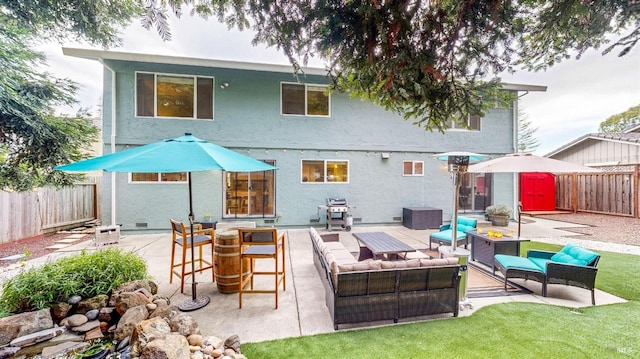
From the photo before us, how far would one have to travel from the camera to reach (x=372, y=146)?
8.86m

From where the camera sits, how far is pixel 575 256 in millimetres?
3775

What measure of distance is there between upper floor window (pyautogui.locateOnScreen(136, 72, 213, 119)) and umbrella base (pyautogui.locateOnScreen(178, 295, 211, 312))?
612cm

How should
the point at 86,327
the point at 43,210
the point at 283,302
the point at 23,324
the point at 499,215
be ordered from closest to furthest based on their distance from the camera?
the point at 23,324 < the point at 86,327 < the point at 283,302 < the point at 43,210 < the point at 499,215

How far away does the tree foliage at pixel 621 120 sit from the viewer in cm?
2170

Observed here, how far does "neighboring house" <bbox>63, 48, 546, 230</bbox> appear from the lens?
7480 millimetres

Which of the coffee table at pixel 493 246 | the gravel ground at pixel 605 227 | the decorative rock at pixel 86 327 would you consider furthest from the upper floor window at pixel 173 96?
the gravel ground at pixel 605 227

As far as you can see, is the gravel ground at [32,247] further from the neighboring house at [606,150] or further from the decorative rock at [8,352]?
the neighboring house at [606,150]

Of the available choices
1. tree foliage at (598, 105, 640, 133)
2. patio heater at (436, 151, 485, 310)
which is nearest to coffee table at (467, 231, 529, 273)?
patio heater at (436, 151, 485, 310)

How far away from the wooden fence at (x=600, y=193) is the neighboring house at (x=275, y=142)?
17.1 ft

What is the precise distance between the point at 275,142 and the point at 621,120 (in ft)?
113

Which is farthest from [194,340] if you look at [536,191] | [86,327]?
[536,191]

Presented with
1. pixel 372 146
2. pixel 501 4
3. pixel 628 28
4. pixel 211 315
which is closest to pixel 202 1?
pixel 501 4

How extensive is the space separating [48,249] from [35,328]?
5.07 meters

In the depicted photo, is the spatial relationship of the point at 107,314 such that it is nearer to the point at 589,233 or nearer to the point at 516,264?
the point at 516,264
